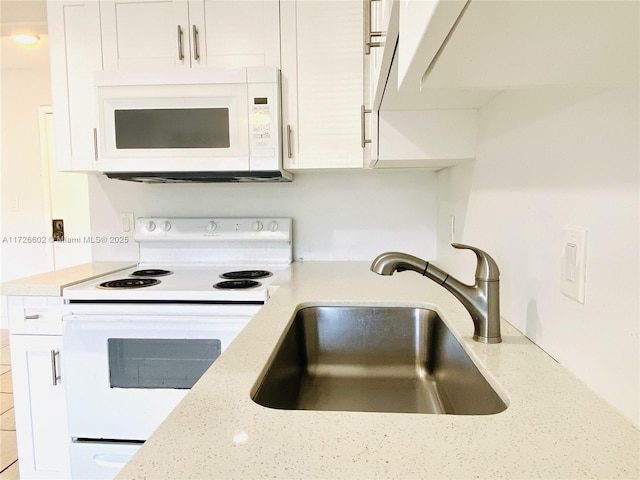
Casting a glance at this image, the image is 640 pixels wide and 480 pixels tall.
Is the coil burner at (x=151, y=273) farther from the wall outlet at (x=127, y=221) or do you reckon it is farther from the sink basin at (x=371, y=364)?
the sink basin at (x=371, y=364)

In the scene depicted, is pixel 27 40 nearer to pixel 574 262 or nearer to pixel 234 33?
pixel 234 33

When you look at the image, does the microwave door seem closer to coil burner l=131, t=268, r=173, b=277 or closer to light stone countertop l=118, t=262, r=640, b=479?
coil burner l=131, t=268, r=173, b=277

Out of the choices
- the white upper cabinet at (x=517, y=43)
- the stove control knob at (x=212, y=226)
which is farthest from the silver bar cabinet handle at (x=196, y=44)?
the white upper cabinet at (x=517, y=43)

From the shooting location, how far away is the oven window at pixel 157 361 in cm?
140

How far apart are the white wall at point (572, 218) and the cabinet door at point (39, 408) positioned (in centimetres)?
166

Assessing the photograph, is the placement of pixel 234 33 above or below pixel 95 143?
above

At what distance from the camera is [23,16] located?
1.87m

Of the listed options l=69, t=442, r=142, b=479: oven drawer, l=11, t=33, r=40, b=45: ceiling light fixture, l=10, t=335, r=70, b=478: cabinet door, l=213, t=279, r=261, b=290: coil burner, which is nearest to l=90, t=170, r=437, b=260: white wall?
l=213, t=279, r=261, b=290: coil burner

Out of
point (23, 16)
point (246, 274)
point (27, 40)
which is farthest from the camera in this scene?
point (27, 40)

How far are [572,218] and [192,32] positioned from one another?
167 centimetres

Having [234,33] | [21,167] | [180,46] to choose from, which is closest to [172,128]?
[180,46]

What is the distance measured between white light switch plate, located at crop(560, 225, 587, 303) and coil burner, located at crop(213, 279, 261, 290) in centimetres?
110

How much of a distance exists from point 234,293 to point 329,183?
2.80 ft

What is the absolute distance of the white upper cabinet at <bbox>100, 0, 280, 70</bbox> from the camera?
1618 millimetres
